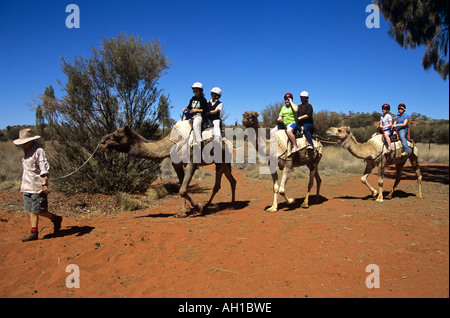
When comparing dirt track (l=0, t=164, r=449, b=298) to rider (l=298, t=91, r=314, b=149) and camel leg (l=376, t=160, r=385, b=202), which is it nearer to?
camel leg (l=376, t=160, r=385, b=202)

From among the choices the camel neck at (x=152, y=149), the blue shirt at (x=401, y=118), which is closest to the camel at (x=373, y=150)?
the blue shirt at (x=401, y=118)

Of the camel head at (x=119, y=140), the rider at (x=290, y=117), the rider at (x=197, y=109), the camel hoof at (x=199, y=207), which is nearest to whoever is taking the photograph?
the camel head at (x=119, y=140)

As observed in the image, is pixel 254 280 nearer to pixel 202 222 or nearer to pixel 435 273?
pixel 435 273

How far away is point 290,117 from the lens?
8.36 meters

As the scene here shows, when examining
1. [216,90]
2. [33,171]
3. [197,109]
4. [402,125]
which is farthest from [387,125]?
[33,171]

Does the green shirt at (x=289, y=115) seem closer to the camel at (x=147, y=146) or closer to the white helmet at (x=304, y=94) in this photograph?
the white helmet at (x=304, y=94)

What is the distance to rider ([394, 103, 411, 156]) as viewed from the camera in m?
9.75

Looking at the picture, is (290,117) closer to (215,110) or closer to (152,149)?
(215,110)

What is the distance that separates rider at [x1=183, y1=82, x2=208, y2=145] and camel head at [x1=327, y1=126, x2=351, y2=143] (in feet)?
14.7

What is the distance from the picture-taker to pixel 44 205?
19.0 ft

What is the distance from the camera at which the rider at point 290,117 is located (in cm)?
805

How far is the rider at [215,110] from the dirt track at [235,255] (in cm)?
231

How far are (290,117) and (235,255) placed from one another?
4.82 m
